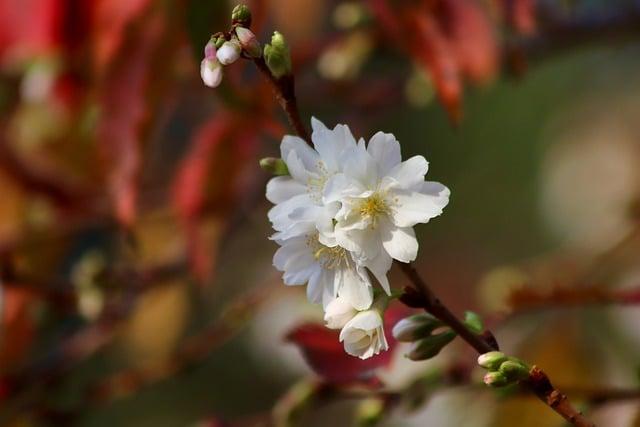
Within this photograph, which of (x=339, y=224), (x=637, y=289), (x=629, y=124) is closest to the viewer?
(x=339, y=224)

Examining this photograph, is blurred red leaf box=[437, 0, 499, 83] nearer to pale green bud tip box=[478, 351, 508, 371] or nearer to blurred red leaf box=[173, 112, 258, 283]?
blurred red leaf box=[173, 112, 258, 283]

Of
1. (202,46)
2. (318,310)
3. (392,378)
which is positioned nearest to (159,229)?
(318,310)

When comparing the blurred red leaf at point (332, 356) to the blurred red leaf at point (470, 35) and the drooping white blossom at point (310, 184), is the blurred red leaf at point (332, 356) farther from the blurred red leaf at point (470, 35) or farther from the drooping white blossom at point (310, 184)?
the blurred red leaf at point (470, 35)

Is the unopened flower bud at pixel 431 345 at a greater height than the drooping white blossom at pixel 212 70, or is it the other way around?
the drooping white blossom at pixel 212 70

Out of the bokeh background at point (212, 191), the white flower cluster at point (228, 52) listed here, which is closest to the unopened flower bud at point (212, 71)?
the white flower cluster at point (228, 52)

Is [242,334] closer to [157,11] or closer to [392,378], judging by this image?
[392,378]

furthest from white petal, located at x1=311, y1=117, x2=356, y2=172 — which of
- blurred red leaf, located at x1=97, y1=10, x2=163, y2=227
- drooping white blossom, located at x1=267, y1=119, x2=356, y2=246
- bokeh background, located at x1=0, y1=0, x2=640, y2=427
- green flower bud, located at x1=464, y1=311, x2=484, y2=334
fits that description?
blurred red leaf, located at x1=97, y1=10, x2=163, y2=227

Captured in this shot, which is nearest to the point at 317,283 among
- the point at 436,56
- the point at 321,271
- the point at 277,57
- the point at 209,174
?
the point at 321,271
